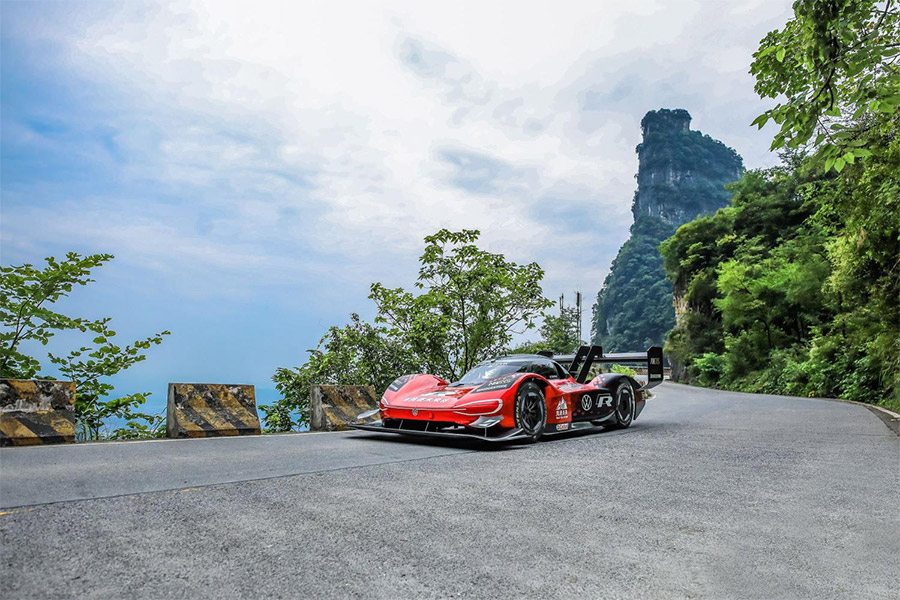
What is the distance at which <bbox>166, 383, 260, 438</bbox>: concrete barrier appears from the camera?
7344 millimetres

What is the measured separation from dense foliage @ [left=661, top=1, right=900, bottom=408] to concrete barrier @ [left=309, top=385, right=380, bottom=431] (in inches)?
262

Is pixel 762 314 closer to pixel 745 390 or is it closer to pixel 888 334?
pixel 745 390

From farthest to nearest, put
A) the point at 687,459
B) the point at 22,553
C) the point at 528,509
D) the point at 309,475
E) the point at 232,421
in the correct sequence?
the point at 232,421 → the point at 687,459 → the point at 309,475 → the point at 528,509 → the point at 22,553

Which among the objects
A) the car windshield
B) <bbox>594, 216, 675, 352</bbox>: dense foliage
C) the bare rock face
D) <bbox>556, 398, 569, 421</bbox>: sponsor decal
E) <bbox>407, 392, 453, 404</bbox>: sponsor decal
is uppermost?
the bare rock face

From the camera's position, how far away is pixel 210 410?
7715 mm

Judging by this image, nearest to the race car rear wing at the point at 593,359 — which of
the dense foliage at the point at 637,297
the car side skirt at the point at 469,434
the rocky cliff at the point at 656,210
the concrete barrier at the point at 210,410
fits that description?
the car side skirt at the point at 469,434

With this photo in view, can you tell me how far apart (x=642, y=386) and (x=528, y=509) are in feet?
23.0

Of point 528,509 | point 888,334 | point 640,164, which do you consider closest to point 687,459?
point 528,509

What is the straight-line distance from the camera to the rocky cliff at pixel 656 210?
314 ft

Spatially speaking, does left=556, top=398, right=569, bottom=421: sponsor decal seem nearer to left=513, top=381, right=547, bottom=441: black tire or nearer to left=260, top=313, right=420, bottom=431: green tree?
left=513, top=381, right=547, bottom=441: black tire

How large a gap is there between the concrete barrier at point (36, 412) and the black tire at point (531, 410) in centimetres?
506

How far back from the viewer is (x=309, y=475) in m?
4.57

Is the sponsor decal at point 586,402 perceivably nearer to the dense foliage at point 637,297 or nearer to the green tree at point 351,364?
the green tree at point 351,364

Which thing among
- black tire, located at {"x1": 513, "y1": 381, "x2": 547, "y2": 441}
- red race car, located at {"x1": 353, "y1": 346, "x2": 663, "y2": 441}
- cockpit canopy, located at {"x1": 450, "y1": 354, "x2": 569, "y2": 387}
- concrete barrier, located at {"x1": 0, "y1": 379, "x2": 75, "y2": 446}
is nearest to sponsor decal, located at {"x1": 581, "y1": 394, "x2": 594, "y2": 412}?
red race car, located at {"x1": 353, "y1": 346, "x2": 663, "y2": 441}
